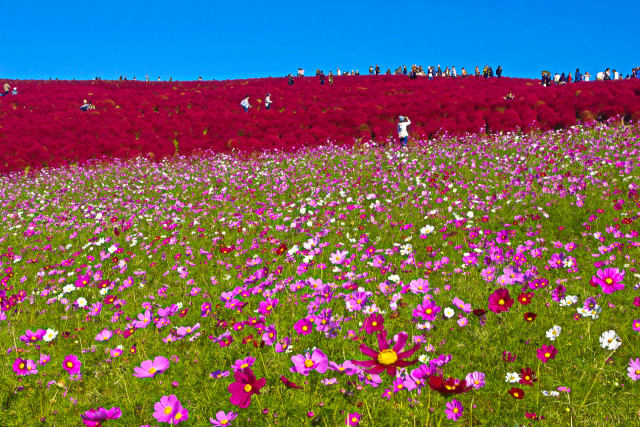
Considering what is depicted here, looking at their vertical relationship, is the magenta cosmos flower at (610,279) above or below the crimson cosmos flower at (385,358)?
above

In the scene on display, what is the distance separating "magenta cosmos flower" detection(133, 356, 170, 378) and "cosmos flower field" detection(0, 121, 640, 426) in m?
0.01

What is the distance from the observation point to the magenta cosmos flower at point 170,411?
4.98ft

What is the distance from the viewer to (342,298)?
3482 millimetres

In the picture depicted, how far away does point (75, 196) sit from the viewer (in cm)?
1105

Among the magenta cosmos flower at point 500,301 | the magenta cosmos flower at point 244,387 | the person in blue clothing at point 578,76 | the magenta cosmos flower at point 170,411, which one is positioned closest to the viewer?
the magenta cosmos flower at point 244,387

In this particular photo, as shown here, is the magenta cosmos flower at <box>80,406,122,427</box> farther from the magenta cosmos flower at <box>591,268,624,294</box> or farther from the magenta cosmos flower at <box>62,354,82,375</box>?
the magenta cosmos flower at <box>591,268,624,294</box>

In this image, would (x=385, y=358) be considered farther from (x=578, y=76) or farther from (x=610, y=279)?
(x=578, y=76)

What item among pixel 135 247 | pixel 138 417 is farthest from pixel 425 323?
pixel 135 247

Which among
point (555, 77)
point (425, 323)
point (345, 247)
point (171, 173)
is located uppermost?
point (555, 77)

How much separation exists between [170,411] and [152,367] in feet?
1.26

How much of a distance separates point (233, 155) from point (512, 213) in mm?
11798

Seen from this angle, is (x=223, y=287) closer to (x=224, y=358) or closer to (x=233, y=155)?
(x=224, y=358)

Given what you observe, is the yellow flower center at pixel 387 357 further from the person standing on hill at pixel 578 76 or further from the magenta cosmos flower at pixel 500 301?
the person standing on hill at pixel 578 76

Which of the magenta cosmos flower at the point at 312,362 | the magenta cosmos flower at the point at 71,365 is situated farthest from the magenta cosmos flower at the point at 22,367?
the magenta cosmos flower at the point at 312,362
